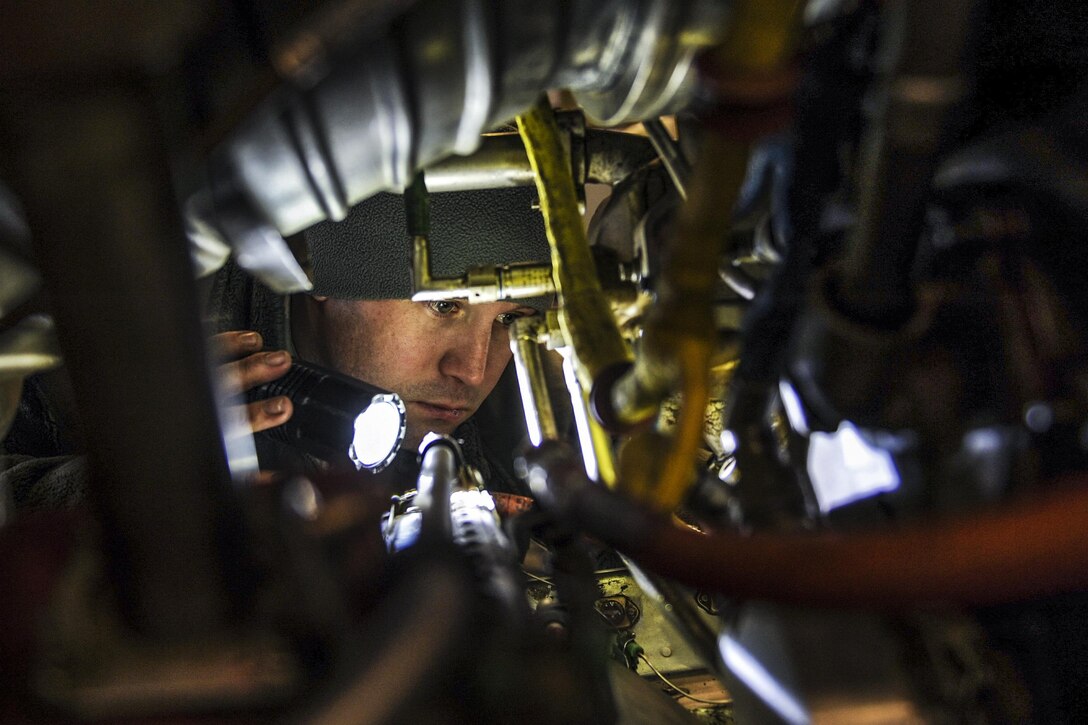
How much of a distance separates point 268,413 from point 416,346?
71 centimetres

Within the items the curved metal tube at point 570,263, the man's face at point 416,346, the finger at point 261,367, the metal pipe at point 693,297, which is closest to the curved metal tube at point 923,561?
the metal pipe at point 693,297

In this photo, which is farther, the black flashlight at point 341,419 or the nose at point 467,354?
the nose at point 467,354

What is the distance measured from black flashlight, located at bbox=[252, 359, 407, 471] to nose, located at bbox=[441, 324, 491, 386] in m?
0.65

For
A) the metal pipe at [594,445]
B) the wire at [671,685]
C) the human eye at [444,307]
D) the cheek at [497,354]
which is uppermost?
the human eye at [444,307]

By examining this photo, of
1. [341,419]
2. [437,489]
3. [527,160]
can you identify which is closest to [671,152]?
[527,160]

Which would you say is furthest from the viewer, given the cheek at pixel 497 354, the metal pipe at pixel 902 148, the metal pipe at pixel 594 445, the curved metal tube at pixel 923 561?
the cheek at pixel 497 354

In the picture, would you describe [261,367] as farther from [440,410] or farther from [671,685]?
[671,685]

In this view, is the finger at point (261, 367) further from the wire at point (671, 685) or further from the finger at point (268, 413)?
the wire at point (671, 685)

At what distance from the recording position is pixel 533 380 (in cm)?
93

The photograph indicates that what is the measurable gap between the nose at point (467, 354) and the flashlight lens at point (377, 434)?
682 millimetres

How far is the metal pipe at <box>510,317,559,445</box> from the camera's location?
0.91 metres

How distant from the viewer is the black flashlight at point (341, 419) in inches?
42.2

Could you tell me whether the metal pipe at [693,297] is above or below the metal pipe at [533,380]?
above

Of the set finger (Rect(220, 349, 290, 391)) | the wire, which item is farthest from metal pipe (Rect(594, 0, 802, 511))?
the wire
